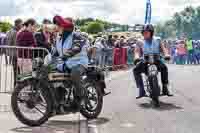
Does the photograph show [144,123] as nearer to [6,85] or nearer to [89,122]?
[89,122]

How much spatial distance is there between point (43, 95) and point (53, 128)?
0.55 m

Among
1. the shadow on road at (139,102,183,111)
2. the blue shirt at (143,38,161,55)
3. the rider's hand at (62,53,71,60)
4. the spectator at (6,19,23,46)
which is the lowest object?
the shadow on road at (139,102,183,111)

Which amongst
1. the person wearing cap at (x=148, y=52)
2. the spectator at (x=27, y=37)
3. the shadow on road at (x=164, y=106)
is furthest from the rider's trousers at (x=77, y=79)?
the spectator at (x=27, y=37)

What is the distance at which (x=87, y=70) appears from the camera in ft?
33.6

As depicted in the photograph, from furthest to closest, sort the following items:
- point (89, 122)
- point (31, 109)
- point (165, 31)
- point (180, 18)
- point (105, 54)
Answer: point (165, 31)
point (180, 18)
point (105, 54)
point (89, 122)
point (31, 109)

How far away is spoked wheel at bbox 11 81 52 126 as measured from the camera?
923 centimetres

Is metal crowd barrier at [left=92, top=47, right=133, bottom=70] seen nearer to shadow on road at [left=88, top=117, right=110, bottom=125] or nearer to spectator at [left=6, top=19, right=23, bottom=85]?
spectator at [left=6, top=19, right=23, bottom=85]

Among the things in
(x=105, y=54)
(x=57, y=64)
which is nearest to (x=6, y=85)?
(x=57, y=64)

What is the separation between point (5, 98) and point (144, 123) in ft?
13.8

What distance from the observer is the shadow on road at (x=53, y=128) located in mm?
9000

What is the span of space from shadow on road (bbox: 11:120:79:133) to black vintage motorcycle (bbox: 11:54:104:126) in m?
0.14

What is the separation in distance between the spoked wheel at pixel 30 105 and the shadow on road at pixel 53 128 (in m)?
0.14

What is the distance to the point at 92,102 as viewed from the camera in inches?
405

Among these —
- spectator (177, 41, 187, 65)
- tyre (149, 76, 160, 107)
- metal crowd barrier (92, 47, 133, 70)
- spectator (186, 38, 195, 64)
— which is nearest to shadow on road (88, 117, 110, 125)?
tyre (149, 76, 160, 107)
